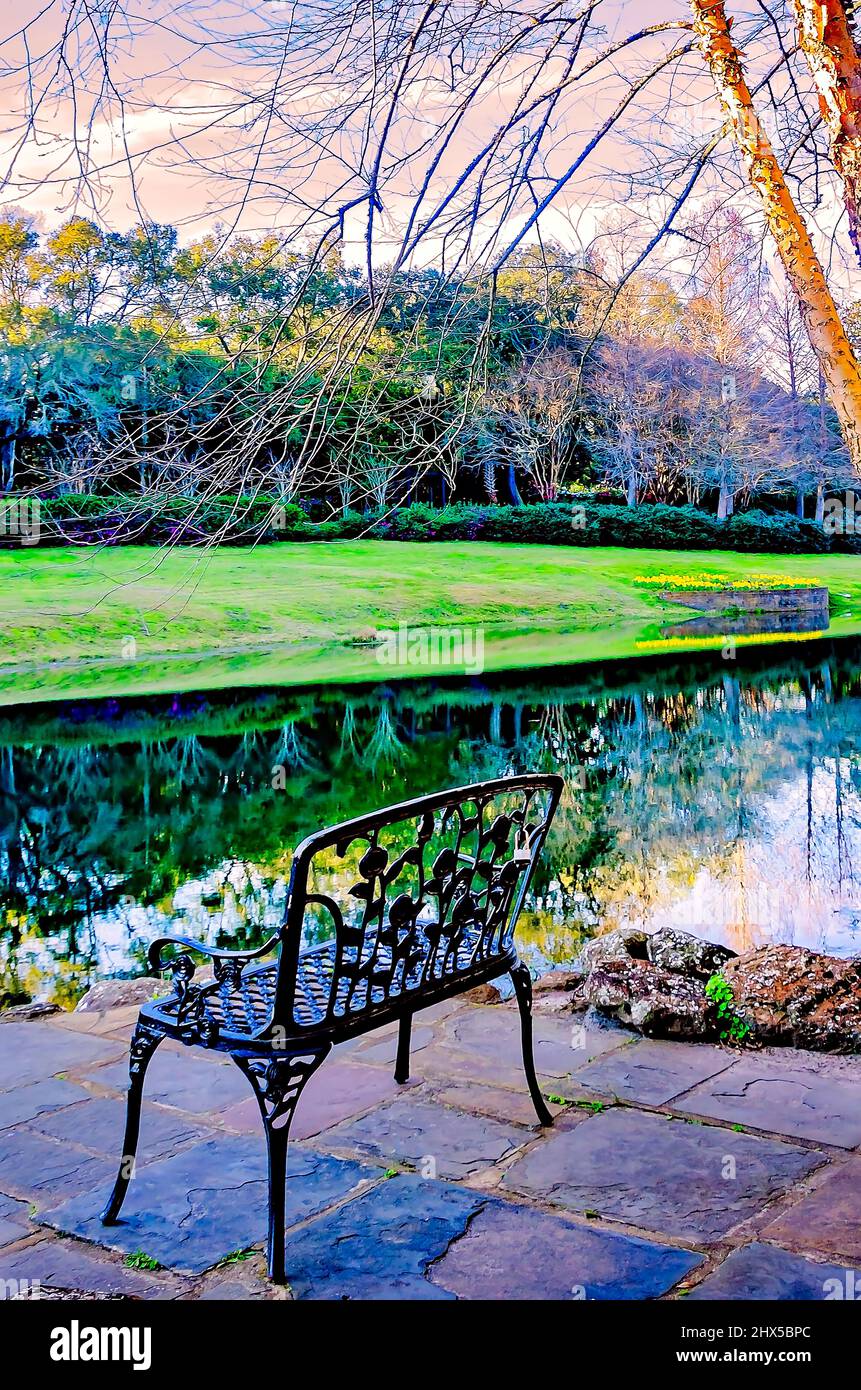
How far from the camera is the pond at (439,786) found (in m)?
6.85

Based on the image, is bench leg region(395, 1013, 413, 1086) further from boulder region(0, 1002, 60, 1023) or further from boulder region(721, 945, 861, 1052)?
boulder region(0, 1002, 60, 1023)

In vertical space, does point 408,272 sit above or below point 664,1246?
above

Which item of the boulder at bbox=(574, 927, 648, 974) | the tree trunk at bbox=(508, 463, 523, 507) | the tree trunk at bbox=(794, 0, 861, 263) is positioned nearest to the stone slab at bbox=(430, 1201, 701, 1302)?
the boulder at bbox=(574, 927, 648, 974)

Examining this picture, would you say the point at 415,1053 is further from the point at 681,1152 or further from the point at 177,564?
the point at 177,564

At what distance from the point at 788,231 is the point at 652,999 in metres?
2.61

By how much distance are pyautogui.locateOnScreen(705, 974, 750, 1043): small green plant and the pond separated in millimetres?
1889

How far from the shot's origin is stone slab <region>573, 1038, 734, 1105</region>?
3.65 meters

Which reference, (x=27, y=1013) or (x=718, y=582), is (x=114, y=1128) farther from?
(x=718, y=582)

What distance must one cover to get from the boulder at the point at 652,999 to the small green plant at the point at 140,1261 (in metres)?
2.01

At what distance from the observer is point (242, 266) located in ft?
15.7

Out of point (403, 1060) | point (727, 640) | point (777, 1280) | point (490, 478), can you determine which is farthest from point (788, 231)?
point (490, 478)

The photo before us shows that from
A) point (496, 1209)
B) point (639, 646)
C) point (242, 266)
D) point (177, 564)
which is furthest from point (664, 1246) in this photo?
point (177, 564)
